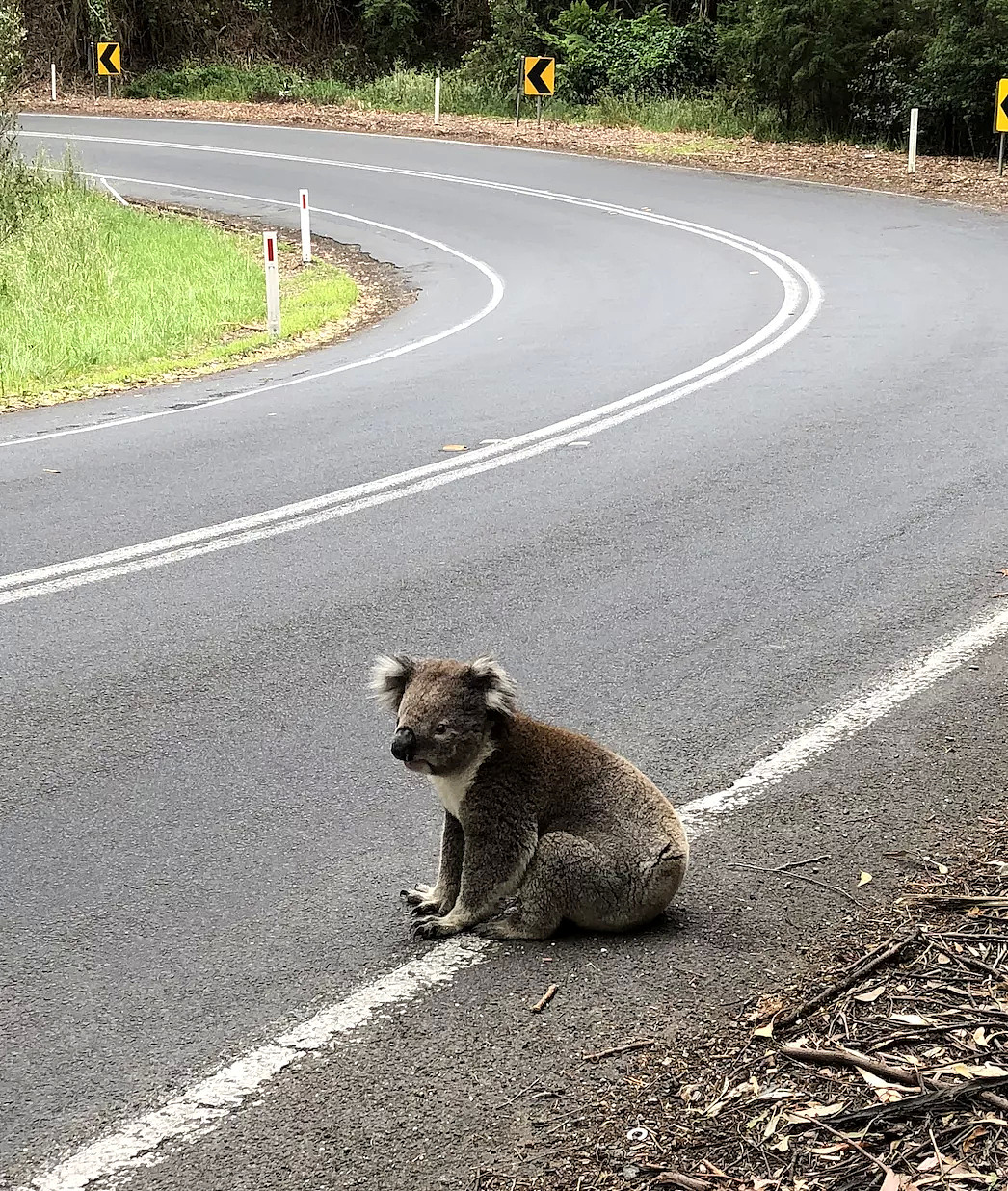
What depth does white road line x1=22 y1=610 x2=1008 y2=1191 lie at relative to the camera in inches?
130

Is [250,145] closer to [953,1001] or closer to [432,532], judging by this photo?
[432,532]

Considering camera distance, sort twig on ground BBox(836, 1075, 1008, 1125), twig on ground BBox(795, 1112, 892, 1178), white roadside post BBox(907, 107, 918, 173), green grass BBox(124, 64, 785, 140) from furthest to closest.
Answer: green grass BBox(124, 64, 785, 140) → white roadside post BBox(907, 107, 918, 173) → twig on ground BBox(836, 1075, 1008, 1125) → twig on ground BBox(795, 1112, 892, 1178)

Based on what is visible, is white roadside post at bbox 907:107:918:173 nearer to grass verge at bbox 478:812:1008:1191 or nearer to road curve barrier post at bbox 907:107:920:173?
road curve barrier post at bbox 907:107:920:173

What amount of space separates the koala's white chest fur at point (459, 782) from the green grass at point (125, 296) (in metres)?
10.4

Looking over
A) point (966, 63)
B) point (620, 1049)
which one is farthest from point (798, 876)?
point (966, 63)

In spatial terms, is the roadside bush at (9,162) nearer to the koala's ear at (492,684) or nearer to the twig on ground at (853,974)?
the koala's ear at (492,684)

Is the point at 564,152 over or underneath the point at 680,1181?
over

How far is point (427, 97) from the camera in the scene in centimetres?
4184

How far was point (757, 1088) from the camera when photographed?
137 inches

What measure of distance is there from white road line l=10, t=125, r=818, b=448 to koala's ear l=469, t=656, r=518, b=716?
8196 millimetres

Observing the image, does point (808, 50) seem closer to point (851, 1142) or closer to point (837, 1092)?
point (837, 1092)

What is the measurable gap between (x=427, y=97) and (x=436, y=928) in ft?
133

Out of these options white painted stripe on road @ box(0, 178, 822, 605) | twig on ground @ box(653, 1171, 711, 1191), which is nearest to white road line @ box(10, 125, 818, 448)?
white painted stripe on road @ box(0, 178, 822, 605)

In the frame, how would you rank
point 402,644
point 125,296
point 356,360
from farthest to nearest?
1. point 125,296
2. point 356,360
3. point 402,644
